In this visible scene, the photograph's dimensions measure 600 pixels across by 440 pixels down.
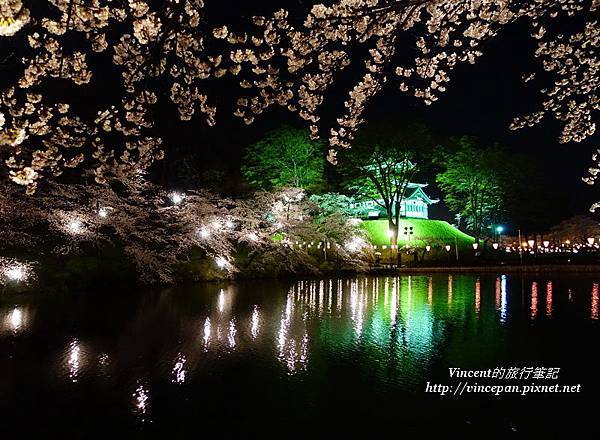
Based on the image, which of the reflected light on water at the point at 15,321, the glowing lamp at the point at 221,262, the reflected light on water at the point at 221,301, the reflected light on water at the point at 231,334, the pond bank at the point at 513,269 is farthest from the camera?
the pond bank at the point at 513,269

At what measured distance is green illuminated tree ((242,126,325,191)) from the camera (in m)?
37.1

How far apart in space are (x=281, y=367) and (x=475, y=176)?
40.3 m

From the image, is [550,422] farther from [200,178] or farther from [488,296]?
[200,178]

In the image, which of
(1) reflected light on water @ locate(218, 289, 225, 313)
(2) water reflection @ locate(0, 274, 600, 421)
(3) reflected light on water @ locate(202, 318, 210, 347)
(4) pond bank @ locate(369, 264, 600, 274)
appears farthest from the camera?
(4) pond bank @ locate(369, 264, 600, 274)

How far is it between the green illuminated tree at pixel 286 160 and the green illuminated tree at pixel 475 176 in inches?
468

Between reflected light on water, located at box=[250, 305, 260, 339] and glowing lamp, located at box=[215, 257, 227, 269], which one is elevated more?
glowing lamp, located at box=[215, 257, 227, 269]

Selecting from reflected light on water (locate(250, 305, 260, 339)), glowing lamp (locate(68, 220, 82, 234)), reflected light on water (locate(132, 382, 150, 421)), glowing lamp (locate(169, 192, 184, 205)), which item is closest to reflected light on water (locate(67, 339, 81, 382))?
reflected light on water (locate(132, 382, 150, 421))

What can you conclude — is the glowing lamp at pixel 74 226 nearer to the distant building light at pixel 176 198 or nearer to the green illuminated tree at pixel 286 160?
the distant building light at pixel 176 198

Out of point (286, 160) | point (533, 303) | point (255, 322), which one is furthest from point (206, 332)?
point (286, 160)

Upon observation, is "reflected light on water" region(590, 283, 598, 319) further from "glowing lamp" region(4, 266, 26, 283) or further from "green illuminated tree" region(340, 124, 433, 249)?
"glowing lamp" region(4, 266, 26, 283)

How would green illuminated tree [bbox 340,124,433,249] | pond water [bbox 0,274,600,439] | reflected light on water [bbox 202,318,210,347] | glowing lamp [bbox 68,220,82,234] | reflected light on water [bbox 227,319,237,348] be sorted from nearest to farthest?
1. pond water [bbox 0,274,600,439]
2. reflected light on water [bbox 227,319,237,348]
3. reflected light on water [bbox 202,318,210,347]
4. glowing lamp [bbox 68,220,82,234]
5. green illuminated tree [bbox 340,124,433,249]

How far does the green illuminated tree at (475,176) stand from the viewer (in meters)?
43.1

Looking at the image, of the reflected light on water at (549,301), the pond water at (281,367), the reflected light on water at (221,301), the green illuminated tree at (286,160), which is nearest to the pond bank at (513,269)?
the green illuminated tree at (286,160)

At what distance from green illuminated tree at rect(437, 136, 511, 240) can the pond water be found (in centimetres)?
3030
